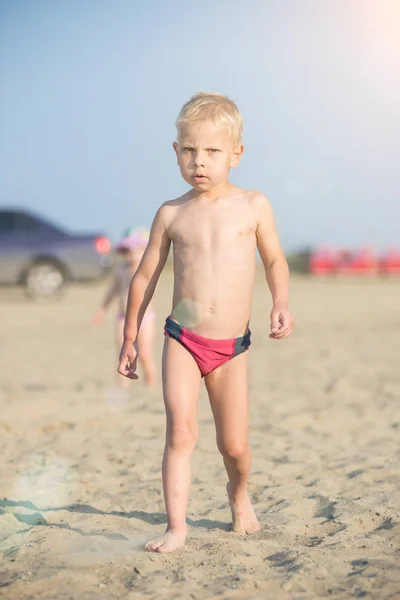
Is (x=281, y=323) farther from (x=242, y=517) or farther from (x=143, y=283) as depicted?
(x=242, y=517)

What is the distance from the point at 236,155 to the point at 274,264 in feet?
1.63

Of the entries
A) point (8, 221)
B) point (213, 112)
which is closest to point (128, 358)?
point (213, 112)

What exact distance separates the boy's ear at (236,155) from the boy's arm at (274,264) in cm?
17

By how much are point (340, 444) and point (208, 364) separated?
234 cm

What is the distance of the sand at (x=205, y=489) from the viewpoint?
3.05 m

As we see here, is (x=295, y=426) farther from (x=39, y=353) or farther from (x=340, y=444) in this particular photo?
(x=39, y=353)

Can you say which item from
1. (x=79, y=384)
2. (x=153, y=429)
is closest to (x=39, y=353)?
(x=79, y=384)

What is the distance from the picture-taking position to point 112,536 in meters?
3.63

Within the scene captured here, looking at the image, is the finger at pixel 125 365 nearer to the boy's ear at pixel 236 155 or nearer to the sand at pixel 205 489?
the sand at pixel 205 489

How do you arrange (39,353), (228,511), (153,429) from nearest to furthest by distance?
(228,511) → (153,429) → (39,353)

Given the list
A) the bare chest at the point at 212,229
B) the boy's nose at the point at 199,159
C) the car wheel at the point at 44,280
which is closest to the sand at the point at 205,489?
the bare chest at the point at 212,229

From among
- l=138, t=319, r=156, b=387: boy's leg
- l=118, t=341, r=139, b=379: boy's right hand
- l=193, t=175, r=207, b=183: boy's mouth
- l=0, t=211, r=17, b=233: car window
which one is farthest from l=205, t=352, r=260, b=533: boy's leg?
l=0, t=211, r=17, b=233: car window

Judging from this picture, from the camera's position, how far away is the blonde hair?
3.28 m

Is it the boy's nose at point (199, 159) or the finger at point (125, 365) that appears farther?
the finger at point (125, 365)
